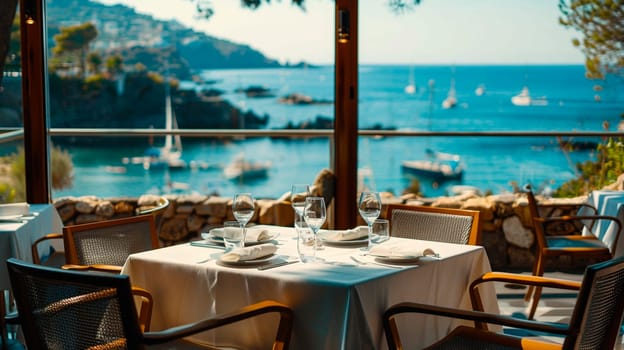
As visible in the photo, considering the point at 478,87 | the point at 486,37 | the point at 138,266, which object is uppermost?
the point at 486,37

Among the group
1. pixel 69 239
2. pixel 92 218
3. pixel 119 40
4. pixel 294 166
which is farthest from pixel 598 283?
pixel 119 40

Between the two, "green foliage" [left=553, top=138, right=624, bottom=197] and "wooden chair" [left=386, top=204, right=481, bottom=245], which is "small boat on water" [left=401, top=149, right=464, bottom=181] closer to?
"green foliage" [left=553, top=138, right=624, bottom=197]

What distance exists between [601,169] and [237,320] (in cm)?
481

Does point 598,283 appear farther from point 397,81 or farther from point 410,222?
point 397,81

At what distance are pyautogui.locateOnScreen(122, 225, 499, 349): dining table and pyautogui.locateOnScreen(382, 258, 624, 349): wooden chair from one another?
114 millimetres

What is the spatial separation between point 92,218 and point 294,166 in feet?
13.7

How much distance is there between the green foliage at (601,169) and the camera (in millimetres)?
6242

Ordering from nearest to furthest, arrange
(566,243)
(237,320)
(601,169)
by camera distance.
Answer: (237,320) < (566,243) < (601,169)

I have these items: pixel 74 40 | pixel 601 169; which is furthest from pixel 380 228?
pixel 74 40

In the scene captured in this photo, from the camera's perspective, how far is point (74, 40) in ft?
31.8

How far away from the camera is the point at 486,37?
7.77 metres

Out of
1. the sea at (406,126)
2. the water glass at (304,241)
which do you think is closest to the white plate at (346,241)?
the water glass at (304,241)

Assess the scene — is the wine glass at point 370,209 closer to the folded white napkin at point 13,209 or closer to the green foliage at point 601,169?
the folded white napkin at point 13,209

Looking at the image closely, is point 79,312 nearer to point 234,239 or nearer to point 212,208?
point 234,239
